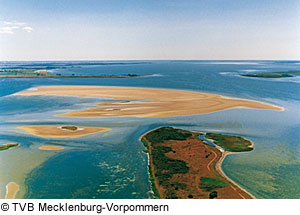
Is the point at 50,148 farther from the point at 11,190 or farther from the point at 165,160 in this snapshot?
the point at 165,160

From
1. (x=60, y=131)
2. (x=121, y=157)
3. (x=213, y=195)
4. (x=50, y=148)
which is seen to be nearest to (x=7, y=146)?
(x=50, y=148)

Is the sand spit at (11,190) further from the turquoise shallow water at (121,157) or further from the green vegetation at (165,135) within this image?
the green vegetation at (165,135)

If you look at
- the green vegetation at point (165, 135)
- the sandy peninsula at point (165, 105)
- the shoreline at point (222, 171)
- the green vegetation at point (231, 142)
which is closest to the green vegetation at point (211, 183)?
the shoreline at point (222, 171)

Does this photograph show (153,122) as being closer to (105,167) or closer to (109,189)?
(105,167)

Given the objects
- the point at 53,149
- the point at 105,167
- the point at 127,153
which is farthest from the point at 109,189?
the point at 53,149

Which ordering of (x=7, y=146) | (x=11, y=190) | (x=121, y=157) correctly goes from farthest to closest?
(x=7, y=146) → (x=121, y=157) → (x=11, y=190)

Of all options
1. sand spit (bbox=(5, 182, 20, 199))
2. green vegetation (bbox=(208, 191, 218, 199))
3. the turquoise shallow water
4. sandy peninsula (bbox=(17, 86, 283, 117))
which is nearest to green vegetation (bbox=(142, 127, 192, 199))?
the turquoise shallow water

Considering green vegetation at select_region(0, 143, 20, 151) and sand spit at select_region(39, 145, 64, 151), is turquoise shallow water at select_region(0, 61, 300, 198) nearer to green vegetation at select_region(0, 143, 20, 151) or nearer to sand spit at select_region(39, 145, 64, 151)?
sand spit at select_region(39, 145, 64, 151)
